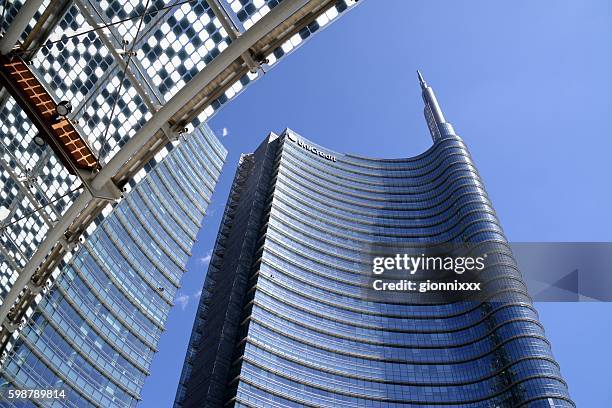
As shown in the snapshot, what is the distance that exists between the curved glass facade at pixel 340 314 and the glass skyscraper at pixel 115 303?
536 inches

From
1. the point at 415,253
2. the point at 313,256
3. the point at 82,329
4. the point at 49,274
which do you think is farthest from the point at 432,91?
the point at 49,274

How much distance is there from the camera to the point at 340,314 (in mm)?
95812

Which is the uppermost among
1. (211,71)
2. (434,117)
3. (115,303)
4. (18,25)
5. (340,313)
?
(434,117)

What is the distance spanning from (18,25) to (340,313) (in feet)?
270

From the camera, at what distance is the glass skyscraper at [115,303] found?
49938mm

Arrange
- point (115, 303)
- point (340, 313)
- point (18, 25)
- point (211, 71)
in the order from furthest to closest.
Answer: point (340, 313)
point (115, 303)
point (18, 25)
point (211, 71)

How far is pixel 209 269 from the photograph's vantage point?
109 metres

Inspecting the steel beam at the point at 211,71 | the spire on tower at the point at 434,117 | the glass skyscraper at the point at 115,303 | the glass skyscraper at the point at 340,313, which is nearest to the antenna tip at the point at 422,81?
the spire on tower at the point at 434,117

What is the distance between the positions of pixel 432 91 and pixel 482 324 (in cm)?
9567

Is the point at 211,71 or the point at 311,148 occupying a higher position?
the point at 311,148

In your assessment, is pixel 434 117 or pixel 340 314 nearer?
pixel 340 314

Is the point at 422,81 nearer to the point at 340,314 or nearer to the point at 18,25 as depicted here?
the point at 340,314

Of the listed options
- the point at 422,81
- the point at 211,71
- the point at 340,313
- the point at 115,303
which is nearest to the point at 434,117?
the point at 422,81

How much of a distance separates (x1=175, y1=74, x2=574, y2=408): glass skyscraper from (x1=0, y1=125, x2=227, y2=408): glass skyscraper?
44.7ft
